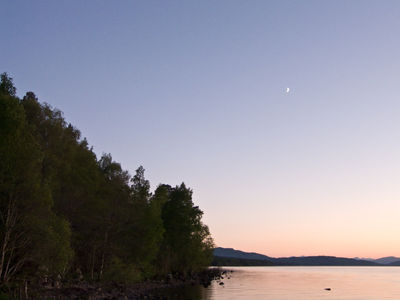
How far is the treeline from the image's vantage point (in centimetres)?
4062

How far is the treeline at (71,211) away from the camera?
40.6 metres

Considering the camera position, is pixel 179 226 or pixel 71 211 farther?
pixel 179 226

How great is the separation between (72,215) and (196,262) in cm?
5959

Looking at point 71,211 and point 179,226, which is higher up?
point 179,226

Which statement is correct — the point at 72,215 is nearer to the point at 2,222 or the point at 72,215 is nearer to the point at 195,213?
the point at 2,222

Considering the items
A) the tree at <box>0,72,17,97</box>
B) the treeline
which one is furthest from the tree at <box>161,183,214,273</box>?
the tree at <box>0,72,17,97</box>

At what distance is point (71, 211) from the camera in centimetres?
5912

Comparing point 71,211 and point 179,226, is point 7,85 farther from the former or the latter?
point 179,226

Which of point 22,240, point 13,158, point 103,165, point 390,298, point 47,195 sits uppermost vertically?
point 103,165

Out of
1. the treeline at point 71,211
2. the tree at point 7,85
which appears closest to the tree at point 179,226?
the treeline at point 71,211

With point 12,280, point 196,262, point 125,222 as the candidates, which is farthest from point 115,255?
point 196,262

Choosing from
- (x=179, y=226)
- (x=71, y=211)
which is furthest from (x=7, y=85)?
(x=179, y=226)

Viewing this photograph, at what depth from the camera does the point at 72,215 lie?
197 ft

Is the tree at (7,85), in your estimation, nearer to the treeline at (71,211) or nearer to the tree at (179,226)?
the treeline at (71,211)
